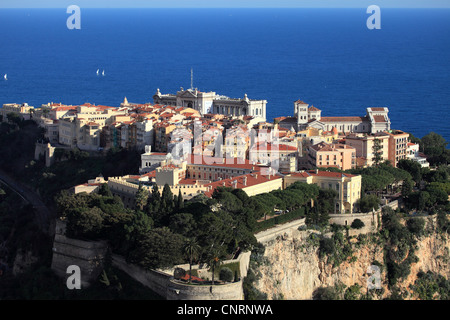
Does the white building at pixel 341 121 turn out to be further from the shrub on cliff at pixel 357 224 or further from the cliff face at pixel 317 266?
the shrub on cliff at pixel 357 224

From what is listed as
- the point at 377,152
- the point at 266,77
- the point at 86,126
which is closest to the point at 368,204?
the point at 377,152

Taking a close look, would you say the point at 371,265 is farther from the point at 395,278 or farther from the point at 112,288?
the point at 112,288

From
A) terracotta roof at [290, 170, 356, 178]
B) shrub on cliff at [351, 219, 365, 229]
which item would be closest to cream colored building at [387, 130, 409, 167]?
terracotta roof at [290, 170, 356, 178]

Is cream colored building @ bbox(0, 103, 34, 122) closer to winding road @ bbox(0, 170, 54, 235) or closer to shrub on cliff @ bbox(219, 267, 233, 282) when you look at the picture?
winding road @ bbox(0, 170, 54, 235)

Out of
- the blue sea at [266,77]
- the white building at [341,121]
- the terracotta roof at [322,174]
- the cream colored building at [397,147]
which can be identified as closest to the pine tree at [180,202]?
the terracotta roof at [322,174]

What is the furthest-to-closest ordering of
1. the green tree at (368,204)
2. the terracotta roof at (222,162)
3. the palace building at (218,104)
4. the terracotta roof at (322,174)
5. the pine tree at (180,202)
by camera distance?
1. the palace building at (218,104)
2. the terracotta roof at (222,162)
3. the terracotta roof at (322,174)
4. the green tree at (368,204)
5. the pine tree at (180,202)

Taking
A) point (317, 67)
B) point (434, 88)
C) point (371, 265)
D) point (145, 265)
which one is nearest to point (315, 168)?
point (371, 265)

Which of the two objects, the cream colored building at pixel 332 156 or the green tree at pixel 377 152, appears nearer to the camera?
the cream colored building at pixel 332 156
